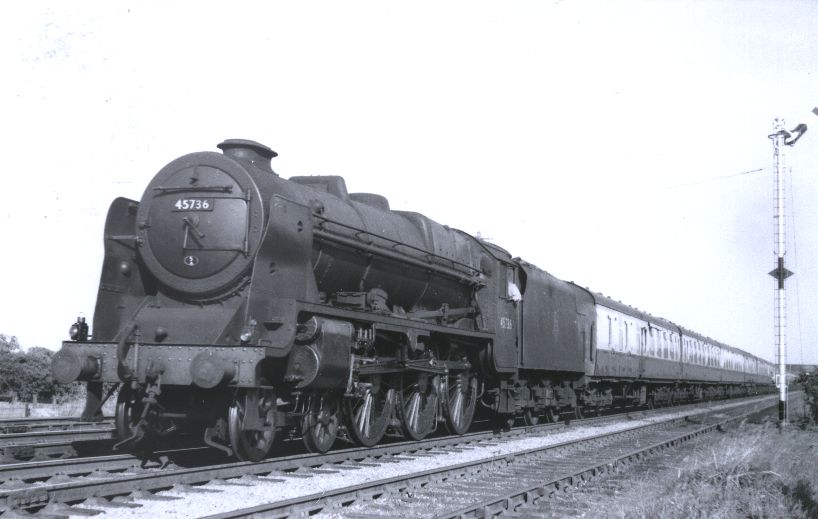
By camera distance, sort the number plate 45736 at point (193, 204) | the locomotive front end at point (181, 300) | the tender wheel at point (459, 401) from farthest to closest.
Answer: the tender wheel at point (459, 401), the number plate 45736 at point (193, 204), the locomotive front end at point (181, 300)

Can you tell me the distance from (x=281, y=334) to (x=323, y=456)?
1.66 metres

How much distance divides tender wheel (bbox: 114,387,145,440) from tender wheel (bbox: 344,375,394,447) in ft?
8.13

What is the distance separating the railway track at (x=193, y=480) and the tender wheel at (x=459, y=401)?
6.14 feet

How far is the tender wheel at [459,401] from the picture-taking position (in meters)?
12.2

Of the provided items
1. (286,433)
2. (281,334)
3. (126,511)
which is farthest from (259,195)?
(286,433)

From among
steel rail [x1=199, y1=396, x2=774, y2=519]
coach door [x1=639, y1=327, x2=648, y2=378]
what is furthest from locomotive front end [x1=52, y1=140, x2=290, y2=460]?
coach door [x1=639, y1=327, x2=648, y2=378]

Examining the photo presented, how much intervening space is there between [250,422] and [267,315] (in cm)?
111

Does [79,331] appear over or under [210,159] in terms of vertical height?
under

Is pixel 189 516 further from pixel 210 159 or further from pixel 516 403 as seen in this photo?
pixel 516 403

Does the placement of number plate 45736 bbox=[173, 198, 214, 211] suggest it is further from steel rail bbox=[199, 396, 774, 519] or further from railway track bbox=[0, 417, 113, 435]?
railway track bbox=[0, 417, 113, 435]

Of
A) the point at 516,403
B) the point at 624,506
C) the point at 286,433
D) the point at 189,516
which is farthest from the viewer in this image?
the point at 516,403

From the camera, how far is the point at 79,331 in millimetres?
8391

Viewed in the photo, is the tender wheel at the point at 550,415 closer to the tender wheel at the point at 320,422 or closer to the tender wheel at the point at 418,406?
the tender wheel at the point at 418,406

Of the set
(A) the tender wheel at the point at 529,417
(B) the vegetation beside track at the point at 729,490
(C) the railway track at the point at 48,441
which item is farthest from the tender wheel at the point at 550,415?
(C) the railway track at the point at 48,441
